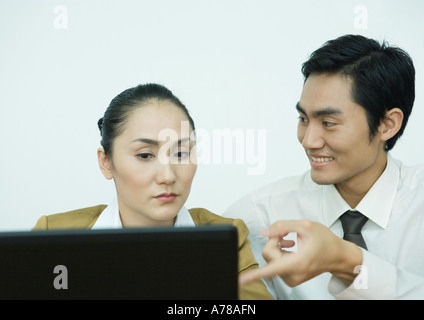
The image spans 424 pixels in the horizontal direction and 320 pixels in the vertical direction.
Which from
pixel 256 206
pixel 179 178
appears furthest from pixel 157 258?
pixel 256 206

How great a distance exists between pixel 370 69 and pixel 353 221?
1.68 feet

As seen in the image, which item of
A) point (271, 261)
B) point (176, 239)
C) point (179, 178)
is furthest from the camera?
point (179, 178)

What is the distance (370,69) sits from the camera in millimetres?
1648

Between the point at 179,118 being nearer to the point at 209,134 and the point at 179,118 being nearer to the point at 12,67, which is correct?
the point at 209,134

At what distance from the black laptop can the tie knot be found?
1.07 metres

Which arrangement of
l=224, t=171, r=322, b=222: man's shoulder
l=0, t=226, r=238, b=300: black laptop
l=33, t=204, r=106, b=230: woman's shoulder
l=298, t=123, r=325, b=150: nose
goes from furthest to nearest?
1. l=224, t=171, r=322, b=222: man's shoulder
2. l=298, t=123, r=325, b=150: nose
3. l=33, t=204, r=106, b=230: woman's shoulder
4. l=0, t=226, r=238, b=300: black laptop

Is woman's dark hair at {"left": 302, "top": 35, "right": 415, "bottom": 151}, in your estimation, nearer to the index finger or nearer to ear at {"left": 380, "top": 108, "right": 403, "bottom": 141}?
ear at {"left": 380, "top": 108, "right": 403, "bottom": 141}

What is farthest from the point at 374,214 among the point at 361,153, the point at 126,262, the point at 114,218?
the point at 126,262

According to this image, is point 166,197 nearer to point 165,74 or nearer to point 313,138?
point 313,138

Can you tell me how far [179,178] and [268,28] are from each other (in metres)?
0.93

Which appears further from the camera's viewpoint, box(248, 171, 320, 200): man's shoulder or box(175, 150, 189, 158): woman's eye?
box(248, 171, 320, 200): man's shoulder

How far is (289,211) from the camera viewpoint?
1.81 m

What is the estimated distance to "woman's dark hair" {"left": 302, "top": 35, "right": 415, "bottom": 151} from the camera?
1632 millimetres

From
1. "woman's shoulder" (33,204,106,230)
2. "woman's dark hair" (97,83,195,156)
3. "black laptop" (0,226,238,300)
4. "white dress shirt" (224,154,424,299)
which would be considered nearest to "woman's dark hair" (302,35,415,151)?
"white dress shirt" (224,154,424,299)
